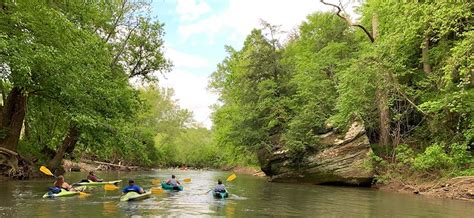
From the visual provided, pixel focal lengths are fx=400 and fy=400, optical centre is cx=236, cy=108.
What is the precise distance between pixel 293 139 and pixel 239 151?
7066mm

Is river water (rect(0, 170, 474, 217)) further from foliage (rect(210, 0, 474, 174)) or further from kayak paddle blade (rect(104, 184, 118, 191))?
foliage (rect(210, 0, 474, 174))

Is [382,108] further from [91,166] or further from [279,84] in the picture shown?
[91,166]

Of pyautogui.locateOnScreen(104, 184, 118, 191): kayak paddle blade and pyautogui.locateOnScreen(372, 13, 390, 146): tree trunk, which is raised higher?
pyautogui.locateOnScreen(372, 13, 390, 146): tree trunk

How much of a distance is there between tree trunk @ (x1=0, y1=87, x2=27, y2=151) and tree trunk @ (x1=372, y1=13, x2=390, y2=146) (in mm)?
19201

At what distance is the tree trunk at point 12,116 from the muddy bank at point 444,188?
66.6 ft

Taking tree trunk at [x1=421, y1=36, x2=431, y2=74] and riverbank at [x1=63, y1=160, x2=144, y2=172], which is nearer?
tree trunk at [x1=421, y1=36, x2=431, y2=74]

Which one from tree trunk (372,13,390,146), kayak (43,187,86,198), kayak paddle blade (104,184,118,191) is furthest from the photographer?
tree trunk (372,13,390,146)

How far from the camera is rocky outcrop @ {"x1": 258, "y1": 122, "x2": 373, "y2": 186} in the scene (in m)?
24.1

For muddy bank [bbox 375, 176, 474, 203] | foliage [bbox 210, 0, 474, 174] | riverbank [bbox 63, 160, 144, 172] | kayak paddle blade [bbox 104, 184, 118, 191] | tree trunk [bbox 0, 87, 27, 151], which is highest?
foliage [bbox 210, 0, 474, 174]

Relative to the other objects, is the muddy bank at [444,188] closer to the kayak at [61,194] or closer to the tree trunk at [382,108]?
the tree trunk at [382,108]

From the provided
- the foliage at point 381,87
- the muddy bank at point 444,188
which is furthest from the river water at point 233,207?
the foliage at point 381,87

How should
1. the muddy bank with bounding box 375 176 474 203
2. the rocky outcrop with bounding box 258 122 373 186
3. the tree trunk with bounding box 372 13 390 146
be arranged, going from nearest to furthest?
the muddy bank with bounding box 375 176 474 203
the tree trunk with bounding box 372 13 390 146
the rocky outcrop with bounding box 258 122 373 186

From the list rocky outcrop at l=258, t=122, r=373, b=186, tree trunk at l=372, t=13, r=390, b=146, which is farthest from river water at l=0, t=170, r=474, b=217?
tree trunk at l=372, t=13, r=390, b=146

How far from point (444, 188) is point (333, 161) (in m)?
7.10
